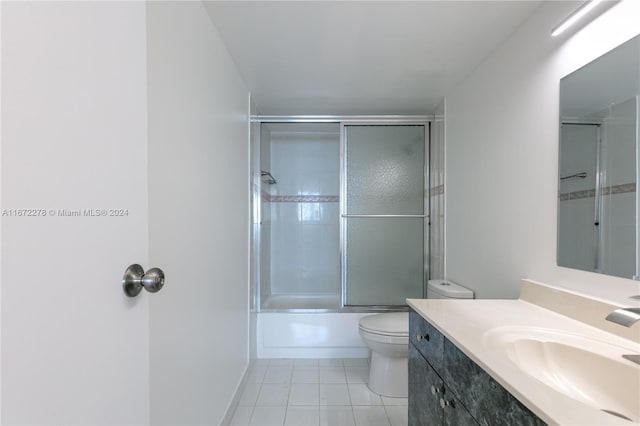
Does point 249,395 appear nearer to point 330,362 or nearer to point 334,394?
point 334,394

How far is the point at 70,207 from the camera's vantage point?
1.81 feet

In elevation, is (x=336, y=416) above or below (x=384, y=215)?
below

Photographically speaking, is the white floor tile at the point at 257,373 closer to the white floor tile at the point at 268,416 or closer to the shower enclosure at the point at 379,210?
the white floor tile at the point at 268,416

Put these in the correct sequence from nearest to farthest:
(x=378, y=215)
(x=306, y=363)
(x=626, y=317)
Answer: (x=626, y=317) → (x=306, y=363) → (x=378, y=215)

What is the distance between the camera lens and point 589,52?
1113mm

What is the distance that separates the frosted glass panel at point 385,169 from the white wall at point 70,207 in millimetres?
2131

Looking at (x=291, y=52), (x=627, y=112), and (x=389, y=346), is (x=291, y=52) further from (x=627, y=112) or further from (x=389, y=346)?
(x=389, y=346)

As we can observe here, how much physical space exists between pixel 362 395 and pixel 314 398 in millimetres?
324

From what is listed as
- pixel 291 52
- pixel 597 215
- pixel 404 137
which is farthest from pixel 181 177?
pixel 404 137

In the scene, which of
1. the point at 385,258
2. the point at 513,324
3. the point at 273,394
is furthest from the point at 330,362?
the point at 513,324

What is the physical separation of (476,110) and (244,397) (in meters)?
2.39

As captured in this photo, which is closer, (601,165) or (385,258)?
(601,165)

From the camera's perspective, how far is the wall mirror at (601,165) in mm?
959

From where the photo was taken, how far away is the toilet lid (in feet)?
6.48
